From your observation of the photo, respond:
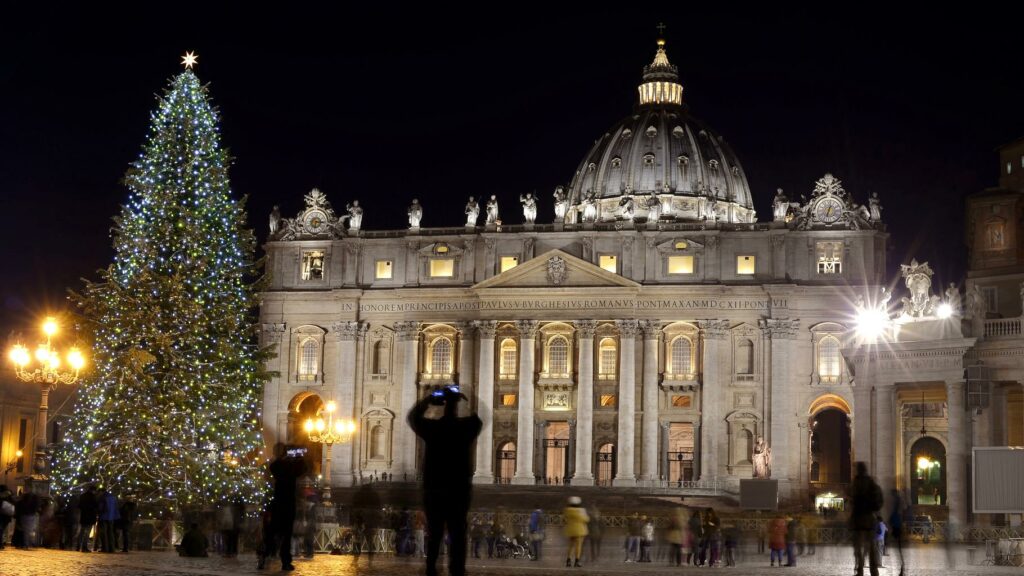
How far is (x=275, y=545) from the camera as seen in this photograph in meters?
22.2

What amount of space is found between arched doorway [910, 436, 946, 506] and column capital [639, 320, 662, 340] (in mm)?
16901

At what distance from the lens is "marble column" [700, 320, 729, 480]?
80.5 m

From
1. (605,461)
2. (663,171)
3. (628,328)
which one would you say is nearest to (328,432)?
(628,328)

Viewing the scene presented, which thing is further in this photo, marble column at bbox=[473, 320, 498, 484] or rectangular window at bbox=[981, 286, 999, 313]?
marble column at bbox=[473, 320, 498, 484]

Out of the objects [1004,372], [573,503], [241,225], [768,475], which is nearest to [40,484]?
[241,225]

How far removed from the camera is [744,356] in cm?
8212

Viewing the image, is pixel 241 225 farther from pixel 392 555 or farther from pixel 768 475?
pixel 768 475

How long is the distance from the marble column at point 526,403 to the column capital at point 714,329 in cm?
907

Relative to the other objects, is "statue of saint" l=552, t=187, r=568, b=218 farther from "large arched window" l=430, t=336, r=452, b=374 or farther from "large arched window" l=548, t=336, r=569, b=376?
"large arched window" l=430, t=336, r=452, b=374

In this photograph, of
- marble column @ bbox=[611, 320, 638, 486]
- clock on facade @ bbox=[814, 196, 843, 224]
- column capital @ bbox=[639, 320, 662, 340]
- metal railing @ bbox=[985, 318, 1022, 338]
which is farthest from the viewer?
clock on facade @ bbox=[814, 196, 843, 224]

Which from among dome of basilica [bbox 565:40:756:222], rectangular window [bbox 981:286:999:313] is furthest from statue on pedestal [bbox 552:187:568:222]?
rectangular window [bbox 981:286:999:313]

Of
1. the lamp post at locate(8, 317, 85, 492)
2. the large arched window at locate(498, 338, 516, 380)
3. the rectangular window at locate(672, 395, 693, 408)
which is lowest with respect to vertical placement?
the lamp post at locate(8, 317, 85, 492)

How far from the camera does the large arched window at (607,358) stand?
8381 cm

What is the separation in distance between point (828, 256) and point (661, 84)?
42.9 m
